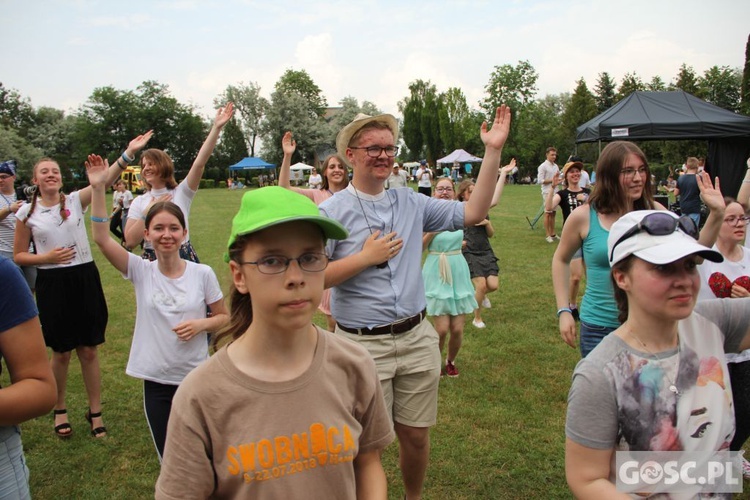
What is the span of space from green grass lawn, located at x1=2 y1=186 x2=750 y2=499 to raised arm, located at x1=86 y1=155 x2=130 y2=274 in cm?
151

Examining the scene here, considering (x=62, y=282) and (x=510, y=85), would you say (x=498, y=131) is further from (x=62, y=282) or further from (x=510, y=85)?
(x=510, y=85)

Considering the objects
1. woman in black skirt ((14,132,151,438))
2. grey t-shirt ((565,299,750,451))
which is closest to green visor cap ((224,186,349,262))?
grey t-shirt ((565,299,750,451))

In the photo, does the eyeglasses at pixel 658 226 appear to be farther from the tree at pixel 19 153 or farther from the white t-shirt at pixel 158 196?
the tree at pixel 19 153

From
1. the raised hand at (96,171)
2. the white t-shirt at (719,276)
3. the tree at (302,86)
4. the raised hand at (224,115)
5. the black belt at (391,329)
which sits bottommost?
the black belt at (391,329)

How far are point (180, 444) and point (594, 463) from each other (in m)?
1.32

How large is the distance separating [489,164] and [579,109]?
64.4 metres

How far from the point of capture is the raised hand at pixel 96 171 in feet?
12.2

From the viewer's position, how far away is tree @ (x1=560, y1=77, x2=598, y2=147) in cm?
6088

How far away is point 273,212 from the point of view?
158cm

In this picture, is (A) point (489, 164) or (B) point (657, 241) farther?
(A) point (489, 164)

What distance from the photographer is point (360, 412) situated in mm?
1836

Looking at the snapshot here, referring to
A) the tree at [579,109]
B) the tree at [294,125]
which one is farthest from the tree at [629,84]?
the tree at [294,125]

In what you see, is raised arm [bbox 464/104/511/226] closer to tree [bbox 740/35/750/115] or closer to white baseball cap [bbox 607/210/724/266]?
white baseball cap [bbox 607/210/724/266]

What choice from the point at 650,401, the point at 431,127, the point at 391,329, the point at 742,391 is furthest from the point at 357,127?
the point at 431,127
